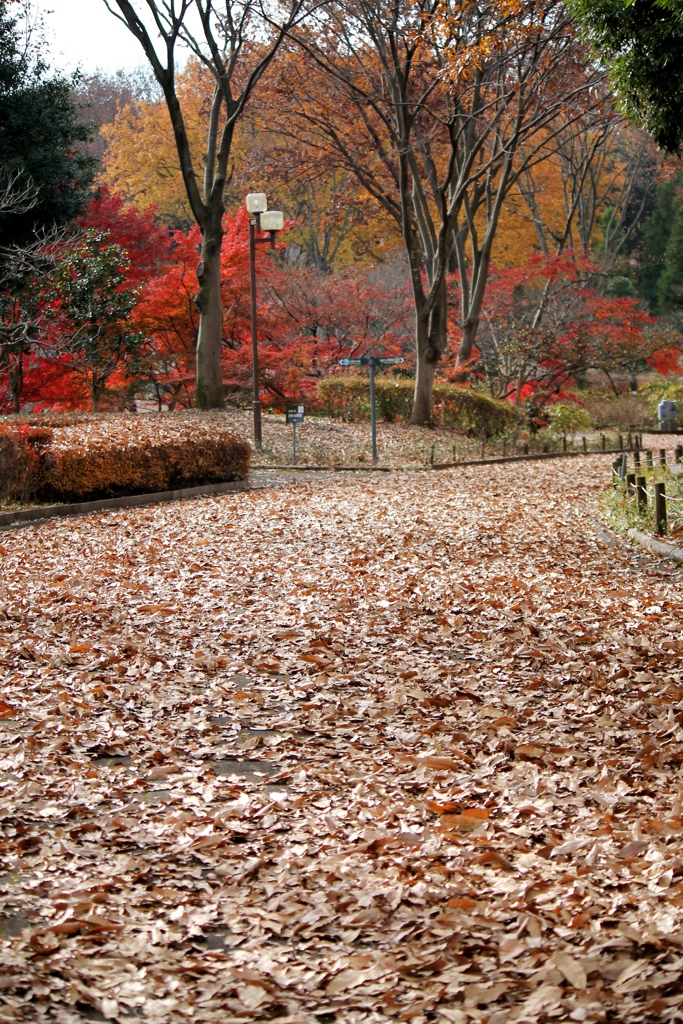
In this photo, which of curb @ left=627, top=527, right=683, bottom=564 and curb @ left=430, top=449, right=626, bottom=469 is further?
curb @ left=430, top=449, right=626, bottom=469

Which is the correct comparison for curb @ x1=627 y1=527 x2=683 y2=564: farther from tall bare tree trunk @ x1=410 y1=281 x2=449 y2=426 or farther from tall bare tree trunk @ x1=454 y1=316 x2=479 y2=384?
tall bare tree trunk @ x1=454 y1=316 x2=479 y2=384

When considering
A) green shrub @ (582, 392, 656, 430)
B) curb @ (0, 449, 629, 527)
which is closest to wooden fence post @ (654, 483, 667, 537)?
curb @ (0, 449, 629, 527)

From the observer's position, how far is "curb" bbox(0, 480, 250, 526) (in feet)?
39.0

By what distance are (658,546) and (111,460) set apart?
22.0ft

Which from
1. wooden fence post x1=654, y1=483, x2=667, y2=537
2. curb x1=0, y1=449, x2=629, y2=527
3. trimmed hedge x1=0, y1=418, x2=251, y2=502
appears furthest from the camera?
trimmed hedge x1=0, y1=418, x2=251, y2=502

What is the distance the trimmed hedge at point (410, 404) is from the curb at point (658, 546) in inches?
511

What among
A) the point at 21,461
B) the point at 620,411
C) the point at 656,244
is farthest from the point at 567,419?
the point at 656,244

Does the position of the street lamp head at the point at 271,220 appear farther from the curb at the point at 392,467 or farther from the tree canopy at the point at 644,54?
the tree canopy at the point at 644,54

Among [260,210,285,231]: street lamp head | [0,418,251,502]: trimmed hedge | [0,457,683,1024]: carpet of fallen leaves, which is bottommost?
[0,457,683,1024]: carpet of fallen leaves

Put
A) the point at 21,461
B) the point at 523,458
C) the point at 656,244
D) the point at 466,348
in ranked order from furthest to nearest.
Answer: the point at 656,244 → the point at 466,348 → the point at 523,458 → the point at 21,461

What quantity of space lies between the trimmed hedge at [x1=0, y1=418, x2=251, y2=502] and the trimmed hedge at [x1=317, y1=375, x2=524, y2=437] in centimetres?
823

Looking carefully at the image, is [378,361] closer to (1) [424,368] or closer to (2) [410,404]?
(1) [424,368]

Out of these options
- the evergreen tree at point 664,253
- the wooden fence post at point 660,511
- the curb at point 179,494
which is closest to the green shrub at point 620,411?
the curb at point 179,494

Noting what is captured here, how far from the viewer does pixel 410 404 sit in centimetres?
2359
